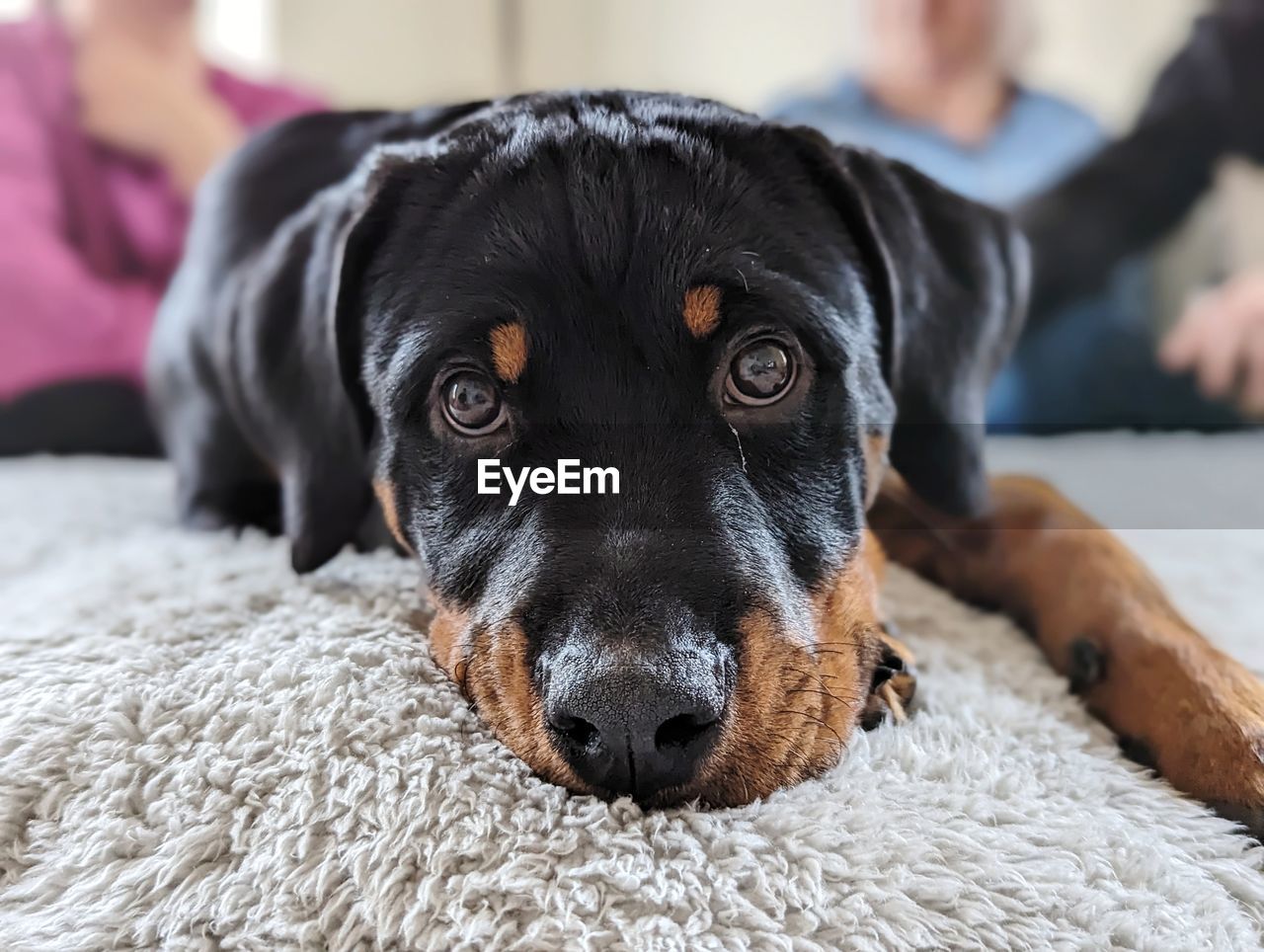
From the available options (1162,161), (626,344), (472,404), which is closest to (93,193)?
(472,404)

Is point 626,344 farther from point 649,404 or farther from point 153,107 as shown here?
point 153,107

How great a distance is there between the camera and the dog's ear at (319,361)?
4.12ft

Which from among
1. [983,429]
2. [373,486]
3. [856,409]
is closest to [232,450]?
[373,486]

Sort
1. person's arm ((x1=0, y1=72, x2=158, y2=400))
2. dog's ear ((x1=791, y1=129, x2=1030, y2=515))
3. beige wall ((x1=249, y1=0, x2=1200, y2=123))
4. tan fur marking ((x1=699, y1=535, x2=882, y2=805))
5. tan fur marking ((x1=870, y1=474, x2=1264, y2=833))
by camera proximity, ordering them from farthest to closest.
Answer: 1. person's arm ((x1=0, y1=72, x2=158, y2=400))
2. beige wall ((x1=249, y1=0, x2=1200, y2=123))
3. dog's ear ((x1=791, y1=129, x2=1030, y2=515))
4. tan fur marking ((x1=870, y1=474, x2=1264, y2=833))
5. tan fur marking ((x1=699, y1=535, x2=882, y2=805))

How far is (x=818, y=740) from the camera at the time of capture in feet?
3.20

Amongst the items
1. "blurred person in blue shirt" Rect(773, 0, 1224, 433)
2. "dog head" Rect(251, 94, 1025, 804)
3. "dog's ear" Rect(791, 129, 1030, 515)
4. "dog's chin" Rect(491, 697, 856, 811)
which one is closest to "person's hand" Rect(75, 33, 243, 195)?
"dog head" Rect(251, 94, 1025, 804)

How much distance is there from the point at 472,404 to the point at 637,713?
0.42 m

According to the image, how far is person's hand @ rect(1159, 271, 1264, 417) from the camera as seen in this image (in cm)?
165

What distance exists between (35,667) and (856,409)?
0.91 m

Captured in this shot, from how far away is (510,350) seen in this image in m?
1.06

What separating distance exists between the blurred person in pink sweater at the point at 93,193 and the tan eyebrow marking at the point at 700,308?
4.52 ft

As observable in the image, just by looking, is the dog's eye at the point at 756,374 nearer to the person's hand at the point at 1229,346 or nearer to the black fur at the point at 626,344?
the black fur at the point at 626,344

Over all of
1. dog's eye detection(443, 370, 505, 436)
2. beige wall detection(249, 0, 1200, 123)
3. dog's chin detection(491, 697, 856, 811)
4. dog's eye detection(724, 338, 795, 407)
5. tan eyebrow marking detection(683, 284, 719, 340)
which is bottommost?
dog's chin detection(491, 697, 856, 811)

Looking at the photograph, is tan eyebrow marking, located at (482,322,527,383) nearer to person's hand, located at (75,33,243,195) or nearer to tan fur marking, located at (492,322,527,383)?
tan fur marking, located at (492,322,527,383)
